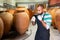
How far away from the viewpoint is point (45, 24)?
2.33 metres

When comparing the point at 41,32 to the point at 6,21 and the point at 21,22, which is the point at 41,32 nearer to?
the point at 6,21

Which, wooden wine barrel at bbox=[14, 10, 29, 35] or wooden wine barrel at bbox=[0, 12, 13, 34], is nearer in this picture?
wooden wine barrel at bbox=[0, 12, 13, 34]

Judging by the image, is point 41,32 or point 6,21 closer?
point 41,32

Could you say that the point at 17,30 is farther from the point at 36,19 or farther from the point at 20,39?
the point at 36,19

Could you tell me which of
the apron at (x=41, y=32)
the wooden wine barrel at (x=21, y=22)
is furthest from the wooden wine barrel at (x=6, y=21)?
the apron at (x=41, y=32)

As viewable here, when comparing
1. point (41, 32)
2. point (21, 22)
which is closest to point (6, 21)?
point (21, 22)

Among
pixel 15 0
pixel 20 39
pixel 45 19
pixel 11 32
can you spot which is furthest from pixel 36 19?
pixel 15 0

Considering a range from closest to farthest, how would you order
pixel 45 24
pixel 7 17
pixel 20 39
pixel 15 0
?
1. pixel 45 24
2. pixel 20 39
3. pixel 7 17
4. pixel 15 0

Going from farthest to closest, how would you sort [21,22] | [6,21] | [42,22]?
1. [21,22]
2. [6,21]
3. [42,22]

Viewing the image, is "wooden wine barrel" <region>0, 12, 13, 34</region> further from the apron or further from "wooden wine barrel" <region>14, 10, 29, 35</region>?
the apron

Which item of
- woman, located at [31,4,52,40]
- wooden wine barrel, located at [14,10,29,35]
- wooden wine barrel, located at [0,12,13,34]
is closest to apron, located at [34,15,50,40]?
woman, located at [31,4,52,40]

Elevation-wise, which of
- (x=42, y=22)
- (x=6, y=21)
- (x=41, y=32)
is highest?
(x=42, y=22)

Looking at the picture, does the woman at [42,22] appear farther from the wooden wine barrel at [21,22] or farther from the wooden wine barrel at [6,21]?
the wooden wine barrel at [21,22]

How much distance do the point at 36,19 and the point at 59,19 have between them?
3975 mm
